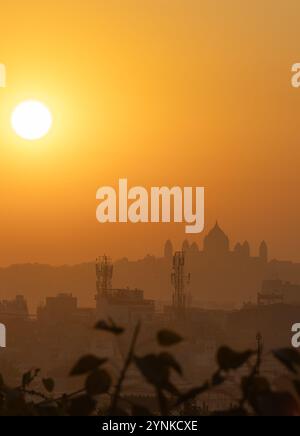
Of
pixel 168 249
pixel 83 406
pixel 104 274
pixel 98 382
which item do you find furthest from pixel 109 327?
pixel 168 249

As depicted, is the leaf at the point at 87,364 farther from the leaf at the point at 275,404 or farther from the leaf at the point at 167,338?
the leaf at the point at 275,404

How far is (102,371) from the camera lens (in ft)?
6.23

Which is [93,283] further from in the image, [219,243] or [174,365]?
[174,365]

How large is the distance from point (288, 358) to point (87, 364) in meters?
Answer: 0.30

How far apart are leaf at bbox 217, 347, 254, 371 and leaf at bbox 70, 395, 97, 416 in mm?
272

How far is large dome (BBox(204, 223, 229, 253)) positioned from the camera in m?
143

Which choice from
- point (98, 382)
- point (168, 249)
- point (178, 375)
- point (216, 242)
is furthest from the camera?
point (216, 242)

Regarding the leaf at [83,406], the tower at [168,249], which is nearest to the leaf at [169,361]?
the leaf at [83,406]

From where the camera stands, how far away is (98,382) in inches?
76.9

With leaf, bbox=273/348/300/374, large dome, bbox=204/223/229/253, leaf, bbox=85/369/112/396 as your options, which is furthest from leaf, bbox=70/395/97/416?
large dome, bbox=204/223/229/253

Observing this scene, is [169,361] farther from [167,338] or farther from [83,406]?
[83,406]

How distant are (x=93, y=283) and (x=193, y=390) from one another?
143m

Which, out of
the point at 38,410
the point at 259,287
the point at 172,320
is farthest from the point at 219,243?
the point at 38,410
